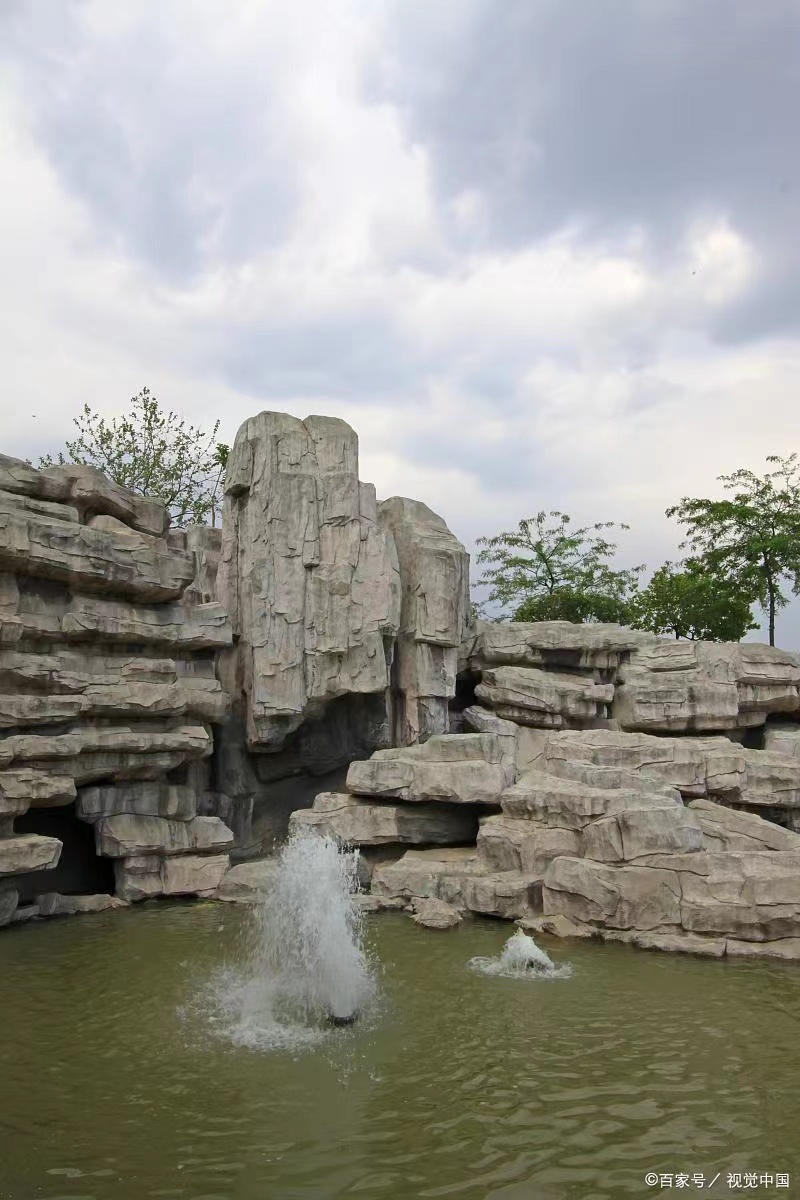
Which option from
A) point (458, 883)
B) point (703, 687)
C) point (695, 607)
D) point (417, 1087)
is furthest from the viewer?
point (695, 607)

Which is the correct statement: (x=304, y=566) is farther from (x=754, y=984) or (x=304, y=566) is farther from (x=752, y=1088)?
(x=752, y=1088)

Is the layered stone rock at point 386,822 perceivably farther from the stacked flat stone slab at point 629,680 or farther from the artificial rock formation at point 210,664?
the stacked flat stone slab at point 629,680

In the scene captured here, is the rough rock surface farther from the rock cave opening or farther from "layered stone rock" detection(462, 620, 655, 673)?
"layered stone rock" detection(462, 620, 655, 673)

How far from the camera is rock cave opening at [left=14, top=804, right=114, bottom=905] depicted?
15.5 m

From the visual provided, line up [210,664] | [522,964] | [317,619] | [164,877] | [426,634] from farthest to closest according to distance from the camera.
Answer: [426,634] → [317,619] → [210,664] → [164,877] → [522,964]

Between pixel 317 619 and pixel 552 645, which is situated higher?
pixel 317 619

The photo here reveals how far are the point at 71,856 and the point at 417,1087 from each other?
11.1 metres

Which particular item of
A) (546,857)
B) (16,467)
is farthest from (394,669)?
(16,467)

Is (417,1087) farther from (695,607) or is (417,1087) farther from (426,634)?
(695,607)

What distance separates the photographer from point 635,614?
29.0m

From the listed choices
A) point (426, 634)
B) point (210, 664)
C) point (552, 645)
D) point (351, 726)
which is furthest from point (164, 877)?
point (552, 645)

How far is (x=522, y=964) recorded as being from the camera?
33.2ft

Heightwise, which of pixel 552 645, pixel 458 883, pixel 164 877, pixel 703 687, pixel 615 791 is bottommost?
pixel 164 877

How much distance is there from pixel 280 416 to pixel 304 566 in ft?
11.4
